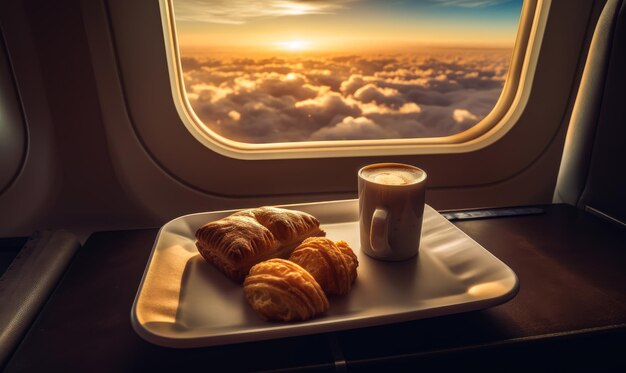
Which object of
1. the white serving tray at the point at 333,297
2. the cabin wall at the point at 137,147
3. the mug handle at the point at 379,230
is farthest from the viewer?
the cabin wall at the point at 137,147

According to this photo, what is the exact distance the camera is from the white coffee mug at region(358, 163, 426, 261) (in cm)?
59

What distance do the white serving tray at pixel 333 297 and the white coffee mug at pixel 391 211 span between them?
0.07 ft

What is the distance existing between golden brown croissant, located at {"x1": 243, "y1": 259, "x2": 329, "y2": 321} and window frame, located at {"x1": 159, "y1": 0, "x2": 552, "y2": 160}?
0.43 m

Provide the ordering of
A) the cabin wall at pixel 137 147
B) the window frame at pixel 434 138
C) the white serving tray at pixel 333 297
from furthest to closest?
A: the window frame at pixel 434 138 → the cabin wall at pixel 137 147 → the white serving tray at pixel 333 297

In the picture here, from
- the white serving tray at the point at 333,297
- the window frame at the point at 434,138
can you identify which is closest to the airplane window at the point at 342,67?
the window frame at the point at 434,138

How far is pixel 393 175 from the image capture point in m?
0.64

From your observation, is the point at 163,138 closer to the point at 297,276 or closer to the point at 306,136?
the point at 306,136

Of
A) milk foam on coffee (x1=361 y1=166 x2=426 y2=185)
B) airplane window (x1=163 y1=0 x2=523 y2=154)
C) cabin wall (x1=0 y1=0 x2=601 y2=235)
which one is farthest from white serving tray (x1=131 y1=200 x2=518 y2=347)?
airplane window (x1=163 y1=0 x2=523 y2=154)

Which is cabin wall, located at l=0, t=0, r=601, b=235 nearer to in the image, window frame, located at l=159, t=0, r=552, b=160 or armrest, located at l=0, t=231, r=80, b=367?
window frame, located at l=159, t=0, r=552, b=160

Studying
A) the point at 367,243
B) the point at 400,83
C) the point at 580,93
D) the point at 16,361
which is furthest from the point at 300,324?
the point at 580,93

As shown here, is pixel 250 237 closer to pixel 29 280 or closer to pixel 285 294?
pixel 285 294

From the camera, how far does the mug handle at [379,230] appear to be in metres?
0.59

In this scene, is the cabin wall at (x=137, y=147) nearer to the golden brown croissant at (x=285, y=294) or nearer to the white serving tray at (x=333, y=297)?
the white serving tray at (x=333, y=297)

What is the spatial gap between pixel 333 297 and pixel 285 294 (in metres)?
0.09
